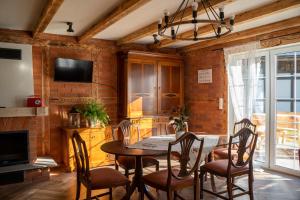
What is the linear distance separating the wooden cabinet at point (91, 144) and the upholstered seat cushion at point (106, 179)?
163cm

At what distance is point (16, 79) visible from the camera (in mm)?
Result: 4133

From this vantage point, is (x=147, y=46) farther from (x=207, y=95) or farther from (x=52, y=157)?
(x=52, y=157)

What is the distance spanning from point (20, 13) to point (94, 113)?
6.39 ft

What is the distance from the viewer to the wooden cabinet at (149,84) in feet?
16.7

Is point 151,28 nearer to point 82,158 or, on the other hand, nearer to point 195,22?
point 195,22

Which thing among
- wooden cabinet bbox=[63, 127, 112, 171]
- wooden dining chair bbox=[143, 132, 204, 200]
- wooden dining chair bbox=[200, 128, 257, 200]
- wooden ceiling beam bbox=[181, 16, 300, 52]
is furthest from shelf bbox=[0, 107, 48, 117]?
wooden ceiling beam bbox=[181, 16, 300, 52]

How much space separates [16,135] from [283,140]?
4252 millimetres

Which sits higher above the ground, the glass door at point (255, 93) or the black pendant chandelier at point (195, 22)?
the black pendant chandelier at point (195, 22)

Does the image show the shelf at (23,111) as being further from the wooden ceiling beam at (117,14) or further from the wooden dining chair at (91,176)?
the wooden dining chair at (91,176)

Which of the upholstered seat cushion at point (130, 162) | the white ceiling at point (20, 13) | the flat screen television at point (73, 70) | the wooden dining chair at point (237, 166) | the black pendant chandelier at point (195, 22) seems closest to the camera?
the black pendant chandelier at point (195, 22)

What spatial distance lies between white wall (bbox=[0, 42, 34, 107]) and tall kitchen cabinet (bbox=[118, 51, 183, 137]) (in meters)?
1.66

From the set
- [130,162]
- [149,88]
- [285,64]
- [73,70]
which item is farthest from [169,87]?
[130,162]

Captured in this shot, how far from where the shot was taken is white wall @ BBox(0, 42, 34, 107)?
4051mm

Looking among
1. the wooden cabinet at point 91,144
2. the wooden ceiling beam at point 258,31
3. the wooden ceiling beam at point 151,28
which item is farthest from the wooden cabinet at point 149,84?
the wooden ceiling beam at point 258,31
